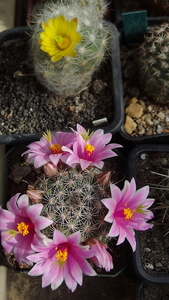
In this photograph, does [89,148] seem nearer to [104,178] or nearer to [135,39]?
[104,178]

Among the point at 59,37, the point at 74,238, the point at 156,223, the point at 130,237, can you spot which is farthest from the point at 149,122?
the point at 74,238

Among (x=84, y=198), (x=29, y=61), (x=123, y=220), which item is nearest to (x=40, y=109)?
(x=29, y=61)

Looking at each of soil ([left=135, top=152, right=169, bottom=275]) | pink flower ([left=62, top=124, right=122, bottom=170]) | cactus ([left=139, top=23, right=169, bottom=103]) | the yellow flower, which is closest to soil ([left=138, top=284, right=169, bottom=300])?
soil ([left=135, top=152, right=169, bottom=275])

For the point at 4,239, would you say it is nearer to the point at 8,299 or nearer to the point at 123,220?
the point at 123,220

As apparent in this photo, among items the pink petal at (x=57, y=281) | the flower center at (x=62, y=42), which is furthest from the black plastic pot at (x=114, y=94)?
the pink petal at (x=57, y=281)

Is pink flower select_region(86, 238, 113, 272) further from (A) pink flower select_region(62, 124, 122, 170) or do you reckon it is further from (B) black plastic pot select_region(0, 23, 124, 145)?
(B) black plastic pot select_region(0, 23, 124, 145)

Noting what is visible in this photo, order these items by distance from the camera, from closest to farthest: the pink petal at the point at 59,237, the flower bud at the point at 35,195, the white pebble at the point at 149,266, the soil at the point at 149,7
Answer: the pink petal at the point at 59,237 → the flower bud at the point at 35,195 → the white pebble at the point at 149,266 → the soil at the point at 149,7

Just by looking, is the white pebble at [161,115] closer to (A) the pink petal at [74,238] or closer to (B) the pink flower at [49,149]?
(B) the pink flower at [49,149]
